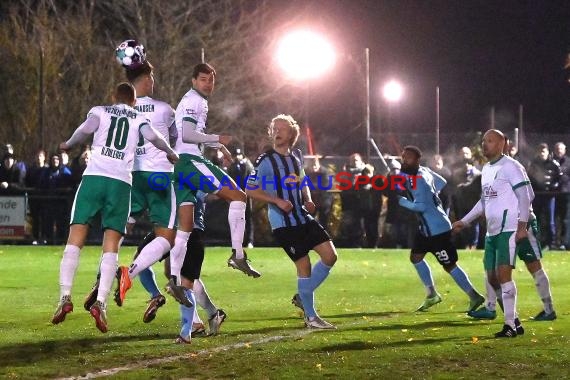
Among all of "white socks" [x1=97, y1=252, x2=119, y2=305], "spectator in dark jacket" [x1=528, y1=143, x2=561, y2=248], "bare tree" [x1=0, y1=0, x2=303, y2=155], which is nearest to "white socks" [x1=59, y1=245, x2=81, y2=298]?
"white socks" [x1=97, y1=252, x2=119, y2=305]

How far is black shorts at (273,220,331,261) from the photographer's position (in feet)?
39.7

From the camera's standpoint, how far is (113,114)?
10594 mm

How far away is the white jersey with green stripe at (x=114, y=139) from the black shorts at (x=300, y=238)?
201cm

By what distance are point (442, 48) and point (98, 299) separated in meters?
52.3

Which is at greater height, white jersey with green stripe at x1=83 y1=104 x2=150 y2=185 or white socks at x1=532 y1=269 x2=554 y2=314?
white jersey with green stripe at x1=83 y1=104 x2=150 y2=185

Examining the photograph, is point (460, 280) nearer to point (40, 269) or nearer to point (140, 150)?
point (140, 150)

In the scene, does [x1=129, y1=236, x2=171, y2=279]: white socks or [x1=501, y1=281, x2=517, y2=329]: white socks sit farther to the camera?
[x1=501, y1=281, x2=517, y2=329]: white socks

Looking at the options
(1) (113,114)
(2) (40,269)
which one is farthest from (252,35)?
(1) (113,114)

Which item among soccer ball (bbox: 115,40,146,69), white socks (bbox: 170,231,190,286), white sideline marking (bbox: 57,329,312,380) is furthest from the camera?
soccer ball (bbox: 115,40,146,69)

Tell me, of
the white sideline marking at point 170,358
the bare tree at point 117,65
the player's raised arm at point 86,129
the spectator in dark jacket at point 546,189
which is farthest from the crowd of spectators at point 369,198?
the player's raised arm at point 86,129

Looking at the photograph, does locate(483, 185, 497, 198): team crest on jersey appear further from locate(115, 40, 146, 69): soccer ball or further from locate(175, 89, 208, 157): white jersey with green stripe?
locate(115, 40, 146, 69): soccer ball

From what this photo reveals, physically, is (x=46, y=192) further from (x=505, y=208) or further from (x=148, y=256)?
(x=505, y=208)

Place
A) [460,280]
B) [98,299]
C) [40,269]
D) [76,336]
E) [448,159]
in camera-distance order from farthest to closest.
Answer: [448,159] → [40,269] → [460,280] → [76,336] → [98,299]

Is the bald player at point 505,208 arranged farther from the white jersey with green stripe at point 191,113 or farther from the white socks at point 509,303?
the white jersey with green stripe at point 191,113
